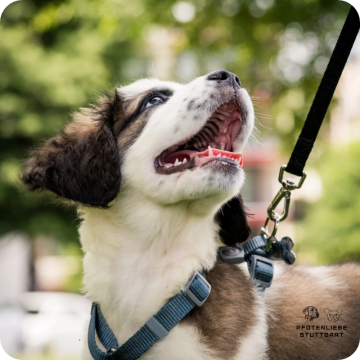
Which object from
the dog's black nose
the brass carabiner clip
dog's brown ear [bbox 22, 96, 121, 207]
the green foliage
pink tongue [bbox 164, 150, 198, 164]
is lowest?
the green foliage

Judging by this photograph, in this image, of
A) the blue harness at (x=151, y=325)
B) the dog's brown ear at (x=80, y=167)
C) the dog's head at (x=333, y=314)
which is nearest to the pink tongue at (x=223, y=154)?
the dog's brown ear at (x=80, y=167)

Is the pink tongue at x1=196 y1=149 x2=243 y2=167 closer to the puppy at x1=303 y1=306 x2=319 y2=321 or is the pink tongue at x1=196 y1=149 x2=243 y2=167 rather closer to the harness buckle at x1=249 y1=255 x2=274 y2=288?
the harness buckle at x1=249 y1=255 x2=274 y2=288

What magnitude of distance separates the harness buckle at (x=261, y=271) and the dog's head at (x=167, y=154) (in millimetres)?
383

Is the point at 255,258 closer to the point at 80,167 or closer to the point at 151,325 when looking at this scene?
the point at 151,325

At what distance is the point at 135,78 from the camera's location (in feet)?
15.5

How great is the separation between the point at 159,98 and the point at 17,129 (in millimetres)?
7928

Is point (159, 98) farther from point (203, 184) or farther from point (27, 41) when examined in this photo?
point (27, 41)

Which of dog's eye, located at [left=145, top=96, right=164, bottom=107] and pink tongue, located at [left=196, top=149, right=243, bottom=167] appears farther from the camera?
dog's eye, located at [left=145, top=96, right=164, bottom=107]

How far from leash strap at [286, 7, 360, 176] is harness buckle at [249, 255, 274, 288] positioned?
48 centimetres

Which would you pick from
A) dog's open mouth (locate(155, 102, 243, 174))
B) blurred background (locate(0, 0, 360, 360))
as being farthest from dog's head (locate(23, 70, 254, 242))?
blurred background (locate(0, 0, 360, 360))

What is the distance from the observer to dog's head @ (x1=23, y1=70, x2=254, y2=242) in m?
2.27

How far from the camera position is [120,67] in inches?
438

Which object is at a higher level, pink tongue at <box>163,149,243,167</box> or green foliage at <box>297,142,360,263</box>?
pink tongue at <box>163,149,243,167</box>

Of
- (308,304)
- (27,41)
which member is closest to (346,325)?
(308,304)
